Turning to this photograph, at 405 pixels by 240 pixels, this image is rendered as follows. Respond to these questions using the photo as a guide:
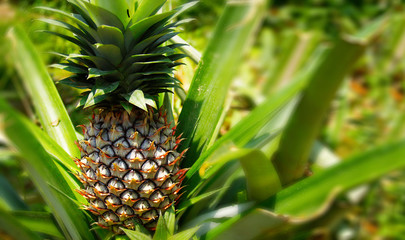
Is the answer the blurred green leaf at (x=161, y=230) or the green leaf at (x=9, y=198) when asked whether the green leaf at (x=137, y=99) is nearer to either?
the blurred green leaf at (x=161, y=230)

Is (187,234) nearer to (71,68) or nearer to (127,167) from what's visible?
(127,167)

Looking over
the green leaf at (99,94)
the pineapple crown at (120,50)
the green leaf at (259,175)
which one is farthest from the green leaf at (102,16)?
the green leaf at (259,175)

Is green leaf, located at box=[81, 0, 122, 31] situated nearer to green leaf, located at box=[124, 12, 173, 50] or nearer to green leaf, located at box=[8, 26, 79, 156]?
green leaf, located at box=[124, 12, 173, 50]

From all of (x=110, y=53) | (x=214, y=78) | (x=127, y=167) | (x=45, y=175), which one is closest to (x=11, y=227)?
(x=45, y=175)

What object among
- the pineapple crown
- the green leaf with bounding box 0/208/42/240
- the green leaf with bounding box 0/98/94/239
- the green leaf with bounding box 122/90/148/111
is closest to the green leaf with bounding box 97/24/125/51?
the pineapple crown

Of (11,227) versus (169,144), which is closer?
(11,227)

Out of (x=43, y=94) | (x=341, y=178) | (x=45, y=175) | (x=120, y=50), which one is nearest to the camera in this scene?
(x=341, y=178)
